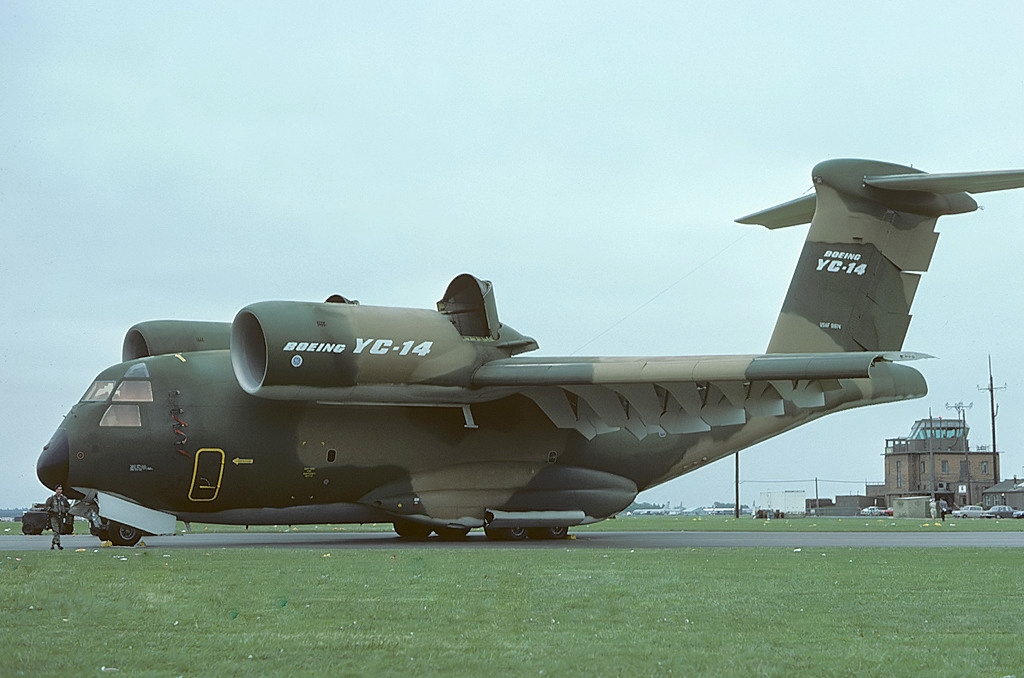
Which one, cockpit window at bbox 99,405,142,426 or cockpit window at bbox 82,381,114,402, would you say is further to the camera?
cockpit window at bbox 82,381,114,402

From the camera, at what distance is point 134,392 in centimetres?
2147

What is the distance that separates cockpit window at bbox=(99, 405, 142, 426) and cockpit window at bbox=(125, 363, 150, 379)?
63 centimetres

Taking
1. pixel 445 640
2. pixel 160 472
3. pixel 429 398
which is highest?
pixel 429 398

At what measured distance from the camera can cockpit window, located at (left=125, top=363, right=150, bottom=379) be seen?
21656 millimetres

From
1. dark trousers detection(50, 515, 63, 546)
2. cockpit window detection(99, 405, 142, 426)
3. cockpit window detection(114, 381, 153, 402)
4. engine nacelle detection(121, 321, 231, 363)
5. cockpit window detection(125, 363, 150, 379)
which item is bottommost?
dark trousers detection(50, 515, 63, 546)

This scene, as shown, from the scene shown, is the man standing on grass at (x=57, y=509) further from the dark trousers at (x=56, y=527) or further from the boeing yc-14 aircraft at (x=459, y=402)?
the boeing yc-14 aircraft at (x=459, y=402)

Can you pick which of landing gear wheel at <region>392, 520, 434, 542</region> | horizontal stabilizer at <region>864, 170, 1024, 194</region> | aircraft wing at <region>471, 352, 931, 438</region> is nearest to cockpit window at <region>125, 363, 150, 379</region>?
aircraft wing at <region>471, 352, 931, 438</region>

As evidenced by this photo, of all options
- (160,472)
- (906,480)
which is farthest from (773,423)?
(906,480)

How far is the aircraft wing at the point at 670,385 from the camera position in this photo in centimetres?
2127

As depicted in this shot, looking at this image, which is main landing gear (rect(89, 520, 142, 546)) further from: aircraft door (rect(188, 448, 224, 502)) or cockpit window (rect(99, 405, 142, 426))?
cockpit window (rect(99, 405, 142, 426))

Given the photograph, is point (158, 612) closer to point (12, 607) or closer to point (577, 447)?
point (12, 607)

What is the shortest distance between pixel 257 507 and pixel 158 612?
41.8ft

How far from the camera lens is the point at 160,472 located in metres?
21.2

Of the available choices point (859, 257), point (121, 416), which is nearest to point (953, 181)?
point (859, 257)
